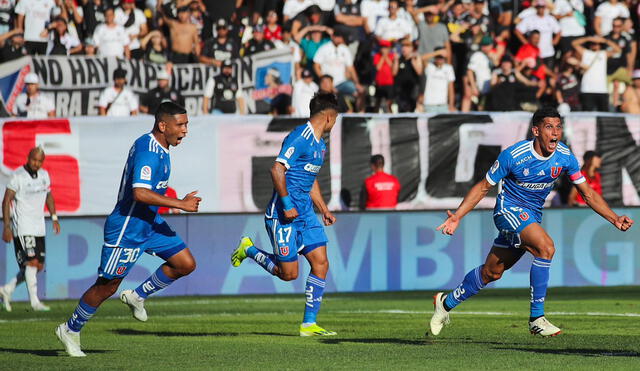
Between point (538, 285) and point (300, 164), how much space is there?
9.02ft

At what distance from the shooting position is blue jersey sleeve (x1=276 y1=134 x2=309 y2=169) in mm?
12039

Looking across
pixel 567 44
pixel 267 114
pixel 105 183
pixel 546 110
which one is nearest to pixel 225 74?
pixel 267 114

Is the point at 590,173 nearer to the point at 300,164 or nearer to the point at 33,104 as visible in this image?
the point at 33,104

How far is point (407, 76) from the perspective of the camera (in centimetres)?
2417

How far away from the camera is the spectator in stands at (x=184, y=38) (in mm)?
23734

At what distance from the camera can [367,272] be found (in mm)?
20469

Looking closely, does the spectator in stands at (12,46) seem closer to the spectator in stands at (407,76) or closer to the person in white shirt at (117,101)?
the person in white shirt at (117,101)

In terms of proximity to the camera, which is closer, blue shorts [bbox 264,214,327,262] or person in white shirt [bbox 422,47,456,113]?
blue shorts [bbox 264,214,327,262]

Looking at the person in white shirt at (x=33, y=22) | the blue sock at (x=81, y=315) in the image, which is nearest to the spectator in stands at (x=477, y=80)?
the person in white shirt at (x=33, y=22)

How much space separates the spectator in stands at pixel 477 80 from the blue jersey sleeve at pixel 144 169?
47.5ft

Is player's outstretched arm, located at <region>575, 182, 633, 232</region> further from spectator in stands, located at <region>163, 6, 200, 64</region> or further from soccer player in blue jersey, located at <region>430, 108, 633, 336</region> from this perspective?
spectator in stands, located at <region>163, 6, 200, 64</region>

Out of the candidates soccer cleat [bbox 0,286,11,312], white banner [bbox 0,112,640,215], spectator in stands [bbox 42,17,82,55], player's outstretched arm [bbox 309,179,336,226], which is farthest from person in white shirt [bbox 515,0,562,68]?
player's outstretched arm [bbox 309,179,336,226]

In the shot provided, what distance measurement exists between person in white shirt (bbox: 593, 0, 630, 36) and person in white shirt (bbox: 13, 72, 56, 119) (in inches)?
479

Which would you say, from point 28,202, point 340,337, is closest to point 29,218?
point 28,202
